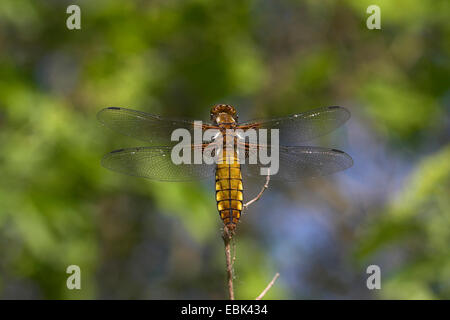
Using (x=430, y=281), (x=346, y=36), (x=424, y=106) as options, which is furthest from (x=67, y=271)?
(x=346, y=36)

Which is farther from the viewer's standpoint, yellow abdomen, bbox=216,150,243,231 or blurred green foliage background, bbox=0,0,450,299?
blurred green foliage background, bbox=0,0,450,299

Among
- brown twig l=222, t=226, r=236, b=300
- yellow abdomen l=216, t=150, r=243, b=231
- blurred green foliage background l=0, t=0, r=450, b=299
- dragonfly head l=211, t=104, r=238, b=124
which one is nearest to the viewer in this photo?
brown twig l=222, t=226, r=236, b=300

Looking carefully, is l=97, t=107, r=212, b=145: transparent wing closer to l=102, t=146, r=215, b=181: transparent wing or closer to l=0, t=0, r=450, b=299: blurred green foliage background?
l=102, t=146, r=215, b=181: transparent wing

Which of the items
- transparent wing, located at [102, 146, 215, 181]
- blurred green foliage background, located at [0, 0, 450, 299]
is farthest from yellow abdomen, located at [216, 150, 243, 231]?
blurred green foliage background, located at [0, 0, 450, 299]

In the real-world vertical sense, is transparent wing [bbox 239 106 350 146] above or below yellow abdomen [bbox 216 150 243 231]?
above

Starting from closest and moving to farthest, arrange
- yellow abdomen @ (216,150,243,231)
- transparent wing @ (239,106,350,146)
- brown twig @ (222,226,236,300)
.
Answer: brown twig @ (222,226,236,300), yellow abdomen @ (216,150,243,231), transparent wing @ (239,106,350,146)

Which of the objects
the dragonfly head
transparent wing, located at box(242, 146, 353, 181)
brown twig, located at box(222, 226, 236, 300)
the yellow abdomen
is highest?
the dragonfly head

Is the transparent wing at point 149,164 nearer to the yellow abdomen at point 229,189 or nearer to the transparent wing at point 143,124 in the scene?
the transparent wing at point 143,124
